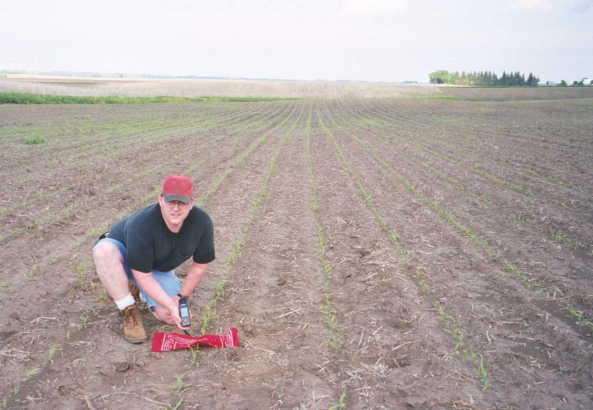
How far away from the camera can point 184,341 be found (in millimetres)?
3512

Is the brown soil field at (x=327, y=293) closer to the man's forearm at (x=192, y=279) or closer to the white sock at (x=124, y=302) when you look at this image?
the white sock at (x=124, y=302)

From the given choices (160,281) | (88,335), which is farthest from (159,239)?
(88,335)

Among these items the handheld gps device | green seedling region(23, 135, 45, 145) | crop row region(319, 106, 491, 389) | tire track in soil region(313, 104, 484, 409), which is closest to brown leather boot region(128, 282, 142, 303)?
the handheld gps device

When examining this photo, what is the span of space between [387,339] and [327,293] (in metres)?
1.02

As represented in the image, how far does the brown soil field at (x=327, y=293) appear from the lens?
310 cm

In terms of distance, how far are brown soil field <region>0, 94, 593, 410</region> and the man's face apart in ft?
3.78

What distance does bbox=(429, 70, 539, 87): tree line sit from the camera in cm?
10550

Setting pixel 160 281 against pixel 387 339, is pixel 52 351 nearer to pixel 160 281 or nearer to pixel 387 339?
pixel 160 281

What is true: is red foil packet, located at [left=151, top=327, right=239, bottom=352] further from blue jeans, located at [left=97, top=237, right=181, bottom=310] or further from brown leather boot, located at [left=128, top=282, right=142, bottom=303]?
brown leather boot, located at [left=128, top=282, right=142, bottom=303]

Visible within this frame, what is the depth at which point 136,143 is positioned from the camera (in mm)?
14875

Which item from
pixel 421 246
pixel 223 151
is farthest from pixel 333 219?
pixel 223 151

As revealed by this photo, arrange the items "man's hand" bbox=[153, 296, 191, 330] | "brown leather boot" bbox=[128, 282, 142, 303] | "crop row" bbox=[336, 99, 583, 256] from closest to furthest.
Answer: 1. "man's hand" bbox=[153, 296, 191, 330]
2. "brown leather boot" bbox=[128, 282, 142, 303]
3. "crop row" bbox=[336, 99, 583, 256]

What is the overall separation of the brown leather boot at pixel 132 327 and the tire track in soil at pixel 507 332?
2.92 meters

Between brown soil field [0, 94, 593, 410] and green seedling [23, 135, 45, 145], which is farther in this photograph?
green seedling [23, 135, 45, 145]
